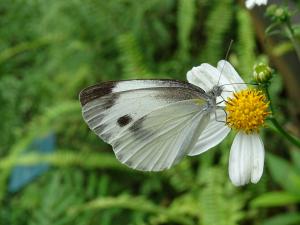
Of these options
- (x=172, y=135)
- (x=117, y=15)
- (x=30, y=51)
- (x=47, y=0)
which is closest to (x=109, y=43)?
(x=117, y=15)

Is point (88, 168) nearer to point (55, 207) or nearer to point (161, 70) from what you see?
point (55, 207)

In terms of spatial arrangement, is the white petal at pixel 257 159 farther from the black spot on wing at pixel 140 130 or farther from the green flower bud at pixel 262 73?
the black spot on wing at pixel 140 130

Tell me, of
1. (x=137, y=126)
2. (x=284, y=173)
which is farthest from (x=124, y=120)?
(x=284, y=173)

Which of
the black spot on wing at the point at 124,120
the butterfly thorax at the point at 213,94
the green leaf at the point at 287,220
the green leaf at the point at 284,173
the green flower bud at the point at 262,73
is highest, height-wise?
the green flower bud at the point at 262,73

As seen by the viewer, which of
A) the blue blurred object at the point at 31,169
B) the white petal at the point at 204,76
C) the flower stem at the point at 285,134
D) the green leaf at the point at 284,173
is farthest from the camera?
the blue blurred object at the point at 31,169

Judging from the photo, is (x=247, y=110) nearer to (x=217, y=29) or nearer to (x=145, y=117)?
(x=145, y=117)

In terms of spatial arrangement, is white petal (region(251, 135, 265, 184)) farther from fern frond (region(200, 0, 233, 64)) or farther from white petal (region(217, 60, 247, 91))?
fern frond (region(200, 0, 233, 64))

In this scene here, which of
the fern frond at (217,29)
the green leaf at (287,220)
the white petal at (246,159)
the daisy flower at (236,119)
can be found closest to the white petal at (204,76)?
the daisy flower at (236,119)
